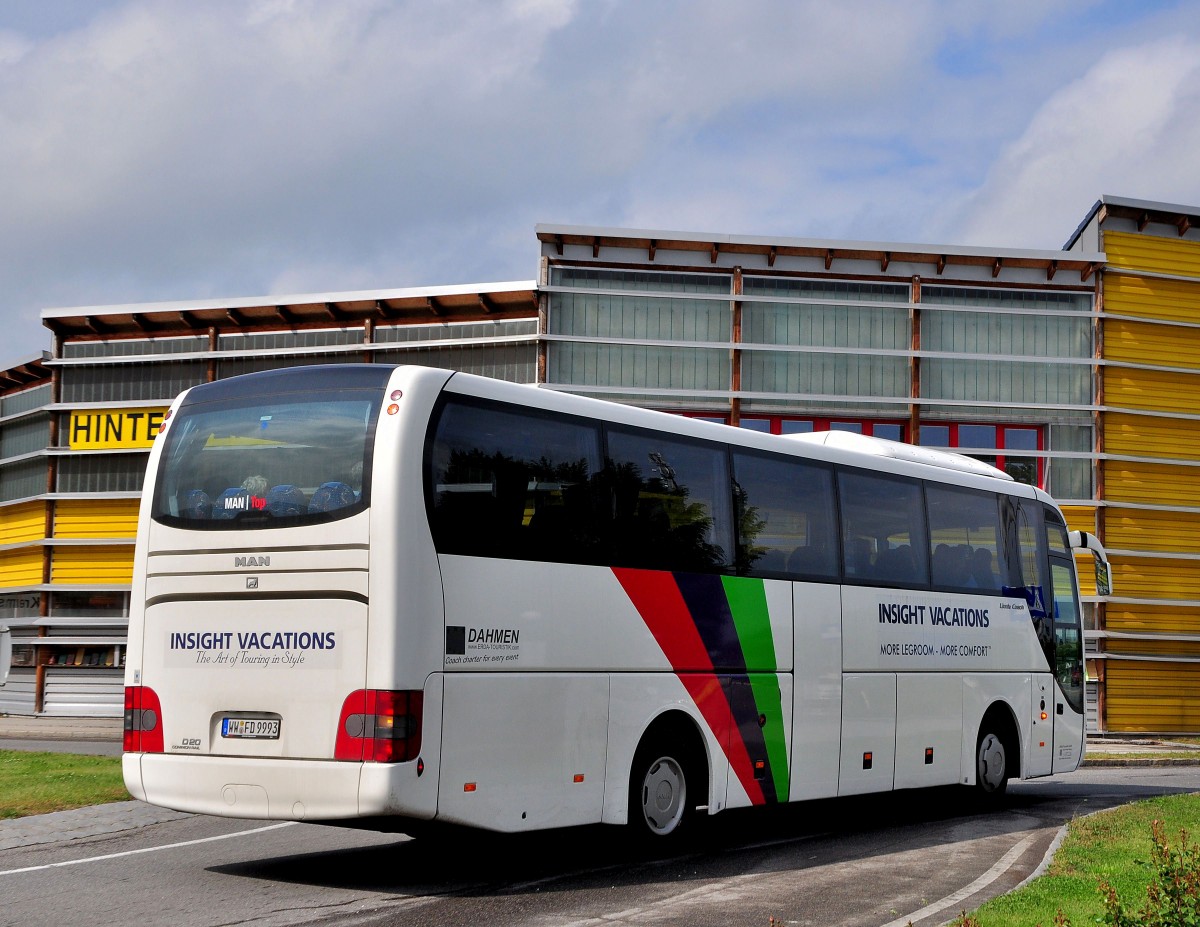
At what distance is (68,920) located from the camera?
8297 mm

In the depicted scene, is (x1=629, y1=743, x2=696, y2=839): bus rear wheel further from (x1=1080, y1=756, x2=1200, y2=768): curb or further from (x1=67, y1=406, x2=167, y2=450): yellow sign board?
(x1=67, y1=406, x2=167, y2=450): yellow sign board

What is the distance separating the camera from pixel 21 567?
34312 mm

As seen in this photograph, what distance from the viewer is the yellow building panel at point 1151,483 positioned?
29875 millimetres

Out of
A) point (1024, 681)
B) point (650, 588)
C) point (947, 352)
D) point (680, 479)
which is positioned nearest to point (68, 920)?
point (650, 588)

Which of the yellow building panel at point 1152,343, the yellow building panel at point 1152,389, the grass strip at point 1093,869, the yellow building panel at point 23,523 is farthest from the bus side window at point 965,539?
the yellow building panel at point 23,523

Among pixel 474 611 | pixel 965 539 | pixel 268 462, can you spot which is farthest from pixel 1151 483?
pixel 268 462

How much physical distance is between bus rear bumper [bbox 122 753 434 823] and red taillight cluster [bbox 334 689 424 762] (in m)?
0.09

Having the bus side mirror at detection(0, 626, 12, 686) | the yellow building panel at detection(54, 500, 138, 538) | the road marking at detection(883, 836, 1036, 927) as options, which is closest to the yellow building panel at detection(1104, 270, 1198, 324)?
the road marking at detection(883, 836, 1036, 927)

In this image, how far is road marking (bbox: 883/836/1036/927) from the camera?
8.39 metres

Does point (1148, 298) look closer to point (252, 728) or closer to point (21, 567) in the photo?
point (252, 728)

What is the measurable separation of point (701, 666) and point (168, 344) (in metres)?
23.7

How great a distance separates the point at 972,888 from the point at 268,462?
18.0ft

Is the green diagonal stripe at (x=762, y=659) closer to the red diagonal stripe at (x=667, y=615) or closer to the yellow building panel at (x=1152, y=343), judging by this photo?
the red diagonal stripe at (x=667, y=615)

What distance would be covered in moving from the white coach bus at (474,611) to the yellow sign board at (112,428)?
22370 millimetres
